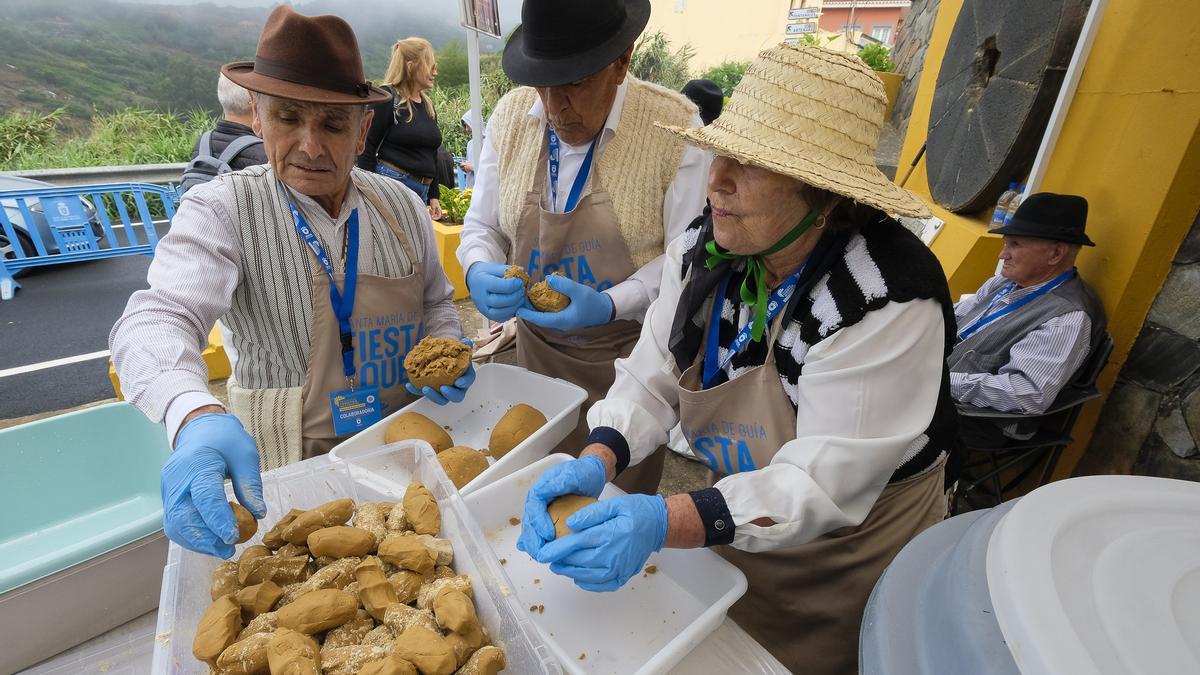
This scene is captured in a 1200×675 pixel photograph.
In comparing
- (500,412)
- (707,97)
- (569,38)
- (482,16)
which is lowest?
(500,412)

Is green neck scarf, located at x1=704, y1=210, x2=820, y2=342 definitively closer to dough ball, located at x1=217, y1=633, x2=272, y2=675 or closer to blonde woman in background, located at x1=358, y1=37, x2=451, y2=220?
dough ball, located at x1=217, y1=633, x2=272, y2=675

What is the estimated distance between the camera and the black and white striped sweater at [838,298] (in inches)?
48.1

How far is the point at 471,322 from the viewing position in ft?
19.1

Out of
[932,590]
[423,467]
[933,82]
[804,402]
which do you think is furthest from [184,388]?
[933,82]

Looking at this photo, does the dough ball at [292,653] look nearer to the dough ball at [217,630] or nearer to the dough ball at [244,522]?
the dough ball at [217,630]

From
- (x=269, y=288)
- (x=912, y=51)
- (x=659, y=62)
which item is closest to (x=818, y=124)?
(x=269, y=288)

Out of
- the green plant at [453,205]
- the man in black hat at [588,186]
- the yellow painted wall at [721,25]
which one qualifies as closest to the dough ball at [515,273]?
the man in black hat at [588,186]

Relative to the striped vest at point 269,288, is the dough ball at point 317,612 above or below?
below

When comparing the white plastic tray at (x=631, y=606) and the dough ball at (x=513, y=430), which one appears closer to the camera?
the white plastic tray at (x=631, y=606)

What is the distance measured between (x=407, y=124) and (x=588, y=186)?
12.9 ft

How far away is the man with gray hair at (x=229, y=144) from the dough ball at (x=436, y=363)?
221 centimetres

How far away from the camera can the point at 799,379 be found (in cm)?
129

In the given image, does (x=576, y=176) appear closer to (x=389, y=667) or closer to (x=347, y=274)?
(x=347, y=274)

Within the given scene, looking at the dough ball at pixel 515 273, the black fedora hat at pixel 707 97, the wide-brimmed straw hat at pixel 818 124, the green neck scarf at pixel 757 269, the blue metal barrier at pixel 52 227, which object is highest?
the wide-brimmed straw hat at pixel 818 124
